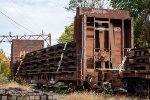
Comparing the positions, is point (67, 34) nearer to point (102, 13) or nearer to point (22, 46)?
point (22, 46)

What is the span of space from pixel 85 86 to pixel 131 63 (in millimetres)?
3170

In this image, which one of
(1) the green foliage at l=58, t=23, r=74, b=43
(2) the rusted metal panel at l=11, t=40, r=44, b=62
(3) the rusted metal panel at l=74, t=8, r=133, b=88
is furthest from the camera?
(1) the green foliage at l=58, t=23, r=74, b=43

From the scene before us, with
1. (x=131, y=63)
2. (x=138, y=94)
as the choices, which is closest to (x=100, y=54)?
(x=131, y=63)

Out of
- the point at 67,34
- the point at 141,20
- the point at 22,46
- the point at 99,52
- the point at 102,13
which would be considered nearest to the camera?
the point at 99,52

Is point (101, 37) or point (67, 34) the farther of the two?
point (67, 34)

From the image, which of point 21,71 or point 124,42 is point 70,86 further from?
point 21,71

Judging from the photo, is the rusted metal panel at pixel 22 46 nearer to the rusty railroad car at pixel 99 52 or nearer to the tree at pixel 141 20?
the tree at pixel 141 20

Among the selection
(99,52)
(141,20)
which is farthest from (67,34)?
(99,52)

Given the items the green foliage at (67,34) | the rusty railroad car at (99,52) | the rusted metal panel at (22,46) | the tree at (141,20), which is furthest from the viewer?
the green foliage at (67,34)

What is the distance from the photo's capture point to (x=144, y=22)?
3791cm

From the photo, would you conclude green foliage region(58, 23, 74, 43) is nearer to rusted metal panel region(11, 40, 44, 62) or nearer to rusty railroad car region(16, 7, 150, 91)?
rusted metal panel region(11, 40, 44, 62)

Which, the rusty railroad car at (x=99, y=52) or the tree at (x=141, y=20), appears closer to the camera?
the rusty railroad car at (x=99, y=52)

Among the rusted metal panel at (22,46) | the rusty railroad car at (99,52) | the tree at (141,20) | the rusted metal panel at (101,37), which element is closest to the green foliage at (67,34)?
the rusted metal panel at (22,46)

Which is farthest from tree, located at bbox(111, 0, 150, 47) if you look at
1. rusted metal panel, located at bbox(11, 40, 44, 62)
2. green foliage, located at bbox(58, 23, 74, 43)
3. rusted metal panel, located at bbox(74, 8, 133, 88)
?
green foliage, located at bbox(58, 23, 74, 43)
